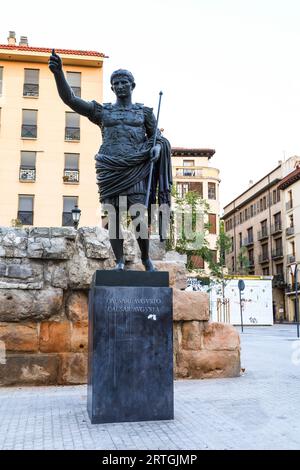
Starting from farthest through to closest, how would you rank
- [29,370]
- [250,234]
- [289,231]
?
[250,234]
[289,231]
[29,370]

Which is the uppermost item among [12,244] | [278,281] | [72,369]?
[278,281]

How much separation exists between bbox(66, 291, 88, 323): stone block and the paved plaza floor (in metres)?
1.00

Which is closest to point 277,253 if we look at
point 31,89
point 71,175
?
point 71,175

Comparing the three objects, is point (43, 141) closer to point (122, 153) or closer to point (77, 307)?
point (77, 307)

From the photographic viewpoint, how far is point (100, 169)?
548 cm

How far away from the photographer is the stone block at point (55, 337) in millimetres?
7070

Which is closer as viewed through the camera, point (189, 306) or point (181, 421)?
point (181, 421)

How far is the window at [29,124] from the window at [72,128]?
222 centimetres

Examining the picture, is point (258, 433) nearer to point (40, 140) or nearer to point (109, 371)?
point (109, 371)

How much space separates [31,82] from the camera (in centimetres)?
3441

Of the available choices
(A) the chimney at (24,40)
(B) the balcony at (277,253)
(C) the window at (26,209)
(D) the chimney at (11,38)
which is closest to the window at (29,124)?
(C) the window at (26,209)

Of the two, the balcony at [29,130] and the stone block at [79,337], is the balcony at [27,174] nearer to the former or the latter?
the balcony at [29,130]

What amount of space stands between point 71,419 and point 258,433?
5.85 ft

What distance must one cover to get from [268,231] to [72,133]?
29.9 m
